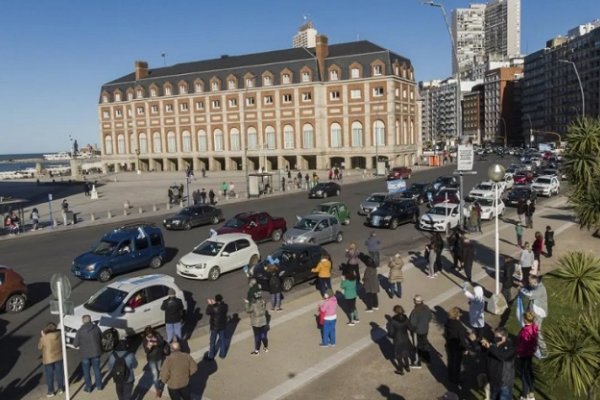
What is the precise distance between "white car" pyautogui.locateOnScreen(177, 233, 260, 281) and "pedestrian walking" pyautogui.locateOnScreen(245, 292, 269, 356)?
263 inches

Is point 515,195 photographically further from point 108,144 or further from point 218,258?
point 108,144

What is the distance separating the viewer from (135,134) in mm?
97750

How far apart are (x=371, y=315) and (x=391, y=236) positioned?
43.8ft

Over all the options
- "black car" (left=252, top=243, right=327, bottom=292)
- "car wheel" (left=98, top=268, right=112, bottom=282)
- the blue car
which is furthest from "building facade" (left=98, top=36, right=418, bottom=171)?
"black car" (left=252, top=243, right=327, bottom=292)

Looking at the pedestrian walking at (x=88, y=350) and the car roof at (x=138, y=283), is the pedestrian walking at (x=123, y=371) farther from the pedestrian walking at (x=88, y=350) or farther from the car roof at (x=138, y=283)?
the car roof at (x=138, y=283)

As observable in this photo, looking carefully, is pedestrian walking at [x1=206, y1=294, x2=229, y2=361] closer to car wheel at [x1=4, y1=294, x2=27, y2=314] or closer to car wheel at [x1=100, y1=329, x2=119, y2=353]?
car wheel at [x1=100, y1=329, x2=119, y2=353]

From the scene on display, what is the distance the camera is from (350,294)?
13.8 metres

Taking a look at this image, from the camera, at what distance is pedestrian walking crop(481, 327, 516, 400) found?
8.77 m

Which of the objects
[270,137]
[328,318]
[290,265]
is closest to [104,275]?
[290,265]

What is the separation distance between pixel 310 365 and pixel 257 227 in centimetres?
1498

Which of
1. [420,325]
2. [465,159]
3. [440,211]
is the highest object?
[465,159]

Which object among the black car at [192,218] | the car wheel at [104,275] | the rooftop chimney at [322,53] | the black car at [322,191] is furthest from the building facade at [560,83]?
the car wheel at [104,275]

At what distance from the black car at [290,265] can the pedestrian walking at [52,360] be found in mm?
7373

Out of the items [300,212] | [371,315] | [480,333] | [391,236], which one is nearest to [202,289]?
[371,315]
